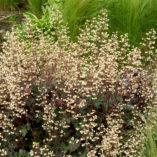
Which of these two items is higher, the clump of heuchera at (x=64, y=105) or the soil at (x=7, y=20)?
the soil at (x=7, y=20)

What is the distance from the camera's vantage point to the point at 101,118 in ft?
9.87

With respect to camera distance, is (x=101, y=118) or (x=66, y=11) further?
(x=66, y=11)

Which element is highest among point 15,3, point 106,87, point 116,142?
point 15,3

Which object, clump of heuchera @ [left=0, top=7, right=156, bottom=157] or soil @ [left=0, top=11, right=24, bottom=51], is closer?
clump of heuchera @ [left=0, top=7, right=156, bottom=157]

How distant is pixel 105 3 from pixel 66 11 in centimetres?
63

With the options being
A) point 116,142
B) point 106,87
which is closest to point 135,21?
point 106,87

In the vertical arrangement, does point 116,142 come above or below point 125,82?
below

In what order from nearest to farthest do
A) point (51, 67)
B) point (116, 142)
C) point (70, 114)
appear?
point (116, 142), point (70, 114), point (51, 67)

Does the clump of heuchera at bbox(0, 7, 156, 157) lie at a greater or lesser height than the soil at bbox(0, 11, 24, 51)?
lesser

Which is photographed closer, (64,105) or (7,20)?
(64,105)

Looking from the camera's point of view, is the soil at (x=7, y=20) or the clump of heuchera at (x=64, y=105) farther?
the soil at (x=7, y=20)

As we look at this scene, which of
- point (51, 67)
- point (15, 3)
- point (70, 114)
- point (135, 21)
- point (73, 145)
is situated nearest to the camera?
point (73, 145)

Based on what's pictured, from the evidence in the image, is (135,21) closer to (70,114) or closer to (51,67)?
(51,67)

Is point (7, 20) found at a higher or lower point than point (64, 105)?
higher
